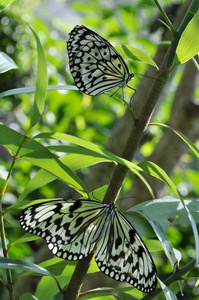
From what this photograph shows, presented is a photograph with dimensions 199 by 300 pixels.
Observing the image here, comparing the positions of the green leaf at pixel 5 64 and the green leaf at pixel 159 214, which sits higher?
the green leaf at pixel 5 64

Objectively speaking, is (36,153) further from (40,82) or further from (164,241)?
(164,241)

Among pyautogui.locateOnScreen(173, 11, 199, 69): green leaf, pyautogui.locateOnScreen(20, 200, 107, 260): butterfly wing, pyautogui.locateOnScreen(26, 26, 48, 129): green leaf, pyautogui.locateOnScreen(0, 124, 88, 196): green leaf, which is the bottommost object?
pyautogui.locateOnScreen(20, 200, 107, 260): butterfly wing

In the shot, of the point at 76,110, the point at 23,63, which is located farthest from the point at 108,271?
the point at 23,63

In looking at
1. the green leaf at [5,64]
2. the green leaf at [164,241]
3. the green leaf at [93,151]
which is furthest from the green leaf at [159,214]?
the green leaf at [5,64]

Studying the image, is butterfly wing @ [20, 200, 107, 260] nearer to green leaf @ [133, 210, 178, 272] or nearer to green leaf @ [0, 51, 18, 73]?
green leaf @ [133, 210, 178, 272]

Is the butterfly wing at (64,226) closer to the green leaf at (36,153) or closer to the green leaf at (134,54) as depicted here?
the green leaf at (36,153)

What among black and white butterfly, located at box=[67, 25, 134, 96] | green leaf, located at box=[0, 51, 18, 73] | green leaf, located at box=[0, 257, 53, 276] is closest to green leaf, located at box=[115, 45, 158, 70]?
black and white butterfly, located at box=[67, 25, 134, 96]
